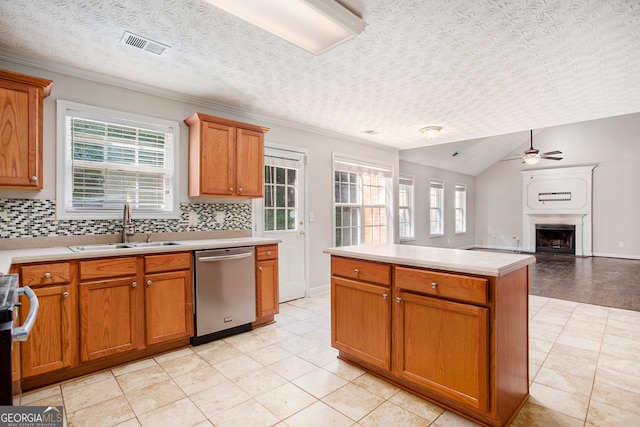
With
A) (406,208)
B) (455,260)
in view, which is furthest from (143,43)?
(406,208)

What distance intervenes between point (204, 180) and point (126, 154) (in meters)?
0.74

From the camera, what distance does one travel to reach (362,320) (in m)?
2.40

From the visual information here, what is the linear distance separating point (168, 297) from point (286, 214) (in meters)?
1.96

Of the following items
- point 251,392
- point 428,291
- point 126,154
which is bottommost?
point 251,392

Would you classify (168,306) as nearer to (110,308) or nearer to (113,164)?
(110,308)

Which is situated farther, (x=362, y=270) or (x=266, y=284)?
(x=266, y=284)

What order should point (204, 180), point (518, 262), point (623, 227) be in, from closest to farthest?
point (518, 262) < point (204, 180) < point (623, 227)

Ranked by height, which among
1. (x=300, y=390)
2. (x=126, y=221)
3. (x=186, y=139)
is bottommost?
(x=300, y=390)

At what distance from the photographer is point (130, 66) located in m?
2.72

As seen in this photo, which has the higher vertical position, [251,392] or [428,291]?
[428,291]

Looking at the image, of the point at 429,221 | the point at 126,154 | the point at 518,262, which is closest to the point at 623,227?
the point at 429,221

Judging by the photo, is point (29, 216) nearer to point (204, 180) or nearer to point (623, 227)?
point (204, 180)

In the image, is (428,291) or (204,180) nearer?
(428,291)

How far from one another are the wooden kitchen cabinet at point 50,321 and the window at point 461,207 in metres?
9.51
